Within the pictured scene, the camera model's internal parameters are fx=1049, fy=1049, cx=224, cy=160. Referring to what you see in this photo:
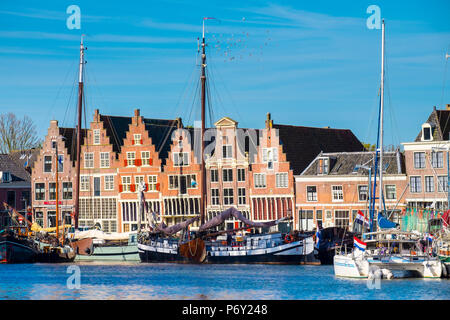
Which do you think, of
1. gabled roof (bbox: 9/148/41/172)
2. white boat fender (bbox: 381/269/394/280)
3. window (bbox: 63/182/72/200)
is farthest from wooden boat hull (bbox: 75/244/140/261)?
white boat fender (bbox: 381/269/394/280)

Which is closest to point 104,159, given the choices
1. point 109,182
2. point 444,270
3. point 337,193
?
point 109,182

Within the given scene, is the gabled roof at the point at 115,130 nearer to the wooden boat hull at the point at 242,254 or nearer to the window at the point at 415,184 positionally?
the wooden boat hull at the point at 242,254

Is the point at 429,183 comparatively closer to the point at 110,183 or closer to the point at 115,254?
the point at 115,254

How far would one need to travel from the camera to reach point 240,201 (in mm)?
90750

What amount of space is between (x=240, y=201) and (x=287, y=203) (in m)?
4.81

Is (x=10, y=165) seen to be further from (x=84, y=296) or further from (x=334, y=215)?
(x=84, y=296)

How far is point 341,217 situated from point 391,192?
15.9 ft

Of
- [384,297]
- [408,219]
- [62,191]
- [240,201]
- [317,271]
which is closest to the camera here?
[384,297]

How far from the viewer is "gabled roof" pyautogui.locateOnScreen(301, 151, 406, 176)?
82681 millimetres

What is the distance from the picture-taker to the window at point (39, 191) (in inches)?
4080

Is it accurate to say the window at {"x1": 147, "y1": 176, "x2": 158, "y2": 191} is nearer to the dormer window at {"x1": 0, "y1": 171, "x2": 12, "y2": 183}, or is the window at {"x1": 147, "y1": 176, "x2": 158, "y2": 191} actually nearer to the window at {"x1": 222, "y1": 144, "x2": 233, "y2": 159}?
the window at {"x1": 222, "y1": 144, "x2": 233, "y2": 159}

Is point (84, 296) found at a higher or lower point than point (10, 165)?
lower

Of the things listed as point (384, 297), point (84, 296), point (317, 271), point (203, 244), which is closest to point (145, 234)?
point (203, 244)

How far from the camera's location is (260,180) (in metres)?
89.4
